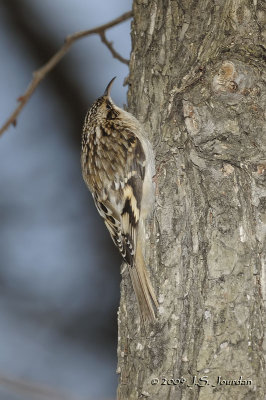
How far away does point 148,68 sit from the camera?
246cm

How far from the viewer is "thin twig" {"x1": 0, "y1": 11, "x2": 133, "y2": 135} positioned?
1.91m

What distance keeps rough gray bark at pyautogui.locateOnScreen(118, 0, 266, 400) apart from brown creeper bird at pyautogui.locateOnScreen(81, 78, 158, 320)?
0.11m

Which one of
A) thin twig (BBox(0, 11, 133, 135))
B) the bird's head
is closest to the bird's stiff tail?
thin twig (BBox(0, 11, 133, 135))

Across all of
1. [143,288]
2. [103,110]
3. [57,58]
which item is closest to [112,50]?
[103,110]

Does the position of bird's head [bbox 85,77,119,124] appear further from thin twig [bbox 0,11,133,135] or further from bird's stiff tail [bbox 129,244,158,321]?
bird's stiff tail [bbox 129,244,158,321]

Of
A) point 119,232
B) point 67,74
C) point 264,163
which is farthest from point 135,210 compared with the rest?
point 67,74

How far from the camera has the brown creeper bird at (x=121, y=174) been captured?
2404 mm

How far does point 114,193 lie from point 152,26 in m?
0.70

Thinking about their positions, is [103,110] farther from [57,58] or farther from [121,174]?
[57,58]

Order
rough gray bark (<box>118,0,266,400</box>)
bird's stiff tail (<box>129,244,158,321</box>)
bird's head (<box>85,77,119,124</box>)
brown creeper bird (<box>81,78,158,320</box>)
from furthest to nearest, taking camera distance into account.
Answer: bird's head (<box>85,77,119,124</box>) → brown creeper bird (<box>81,78,158,320</box>) → bird's stiff tail (<box>129,244,158,321</box>) → rough gray bark (<box>118,0,266,400</box>)

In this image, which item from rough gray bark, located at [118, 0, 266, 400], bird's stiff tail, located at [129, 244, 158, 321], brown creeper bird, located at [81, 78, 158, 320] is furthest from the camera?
brown creeper bird, located at [81, 78, 158, 320]

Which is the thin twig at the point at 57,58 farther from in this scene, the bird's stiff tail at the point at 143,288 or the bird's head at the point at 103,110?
the bird's stiff tail at the point at 143,288

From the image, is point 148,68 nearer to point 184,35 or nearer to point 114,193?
point 184,35

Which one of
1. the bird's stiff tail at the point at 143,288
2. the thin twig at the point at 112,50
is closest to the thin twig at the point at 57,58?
the thin twig at the point at 112,50
